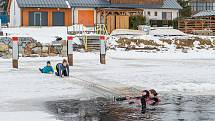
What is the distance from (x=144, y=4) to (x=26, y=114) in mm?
51023

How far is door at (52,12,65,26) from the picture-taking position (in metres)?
59.5

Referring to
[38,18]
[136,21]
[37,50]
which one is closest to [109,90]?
[37,50]

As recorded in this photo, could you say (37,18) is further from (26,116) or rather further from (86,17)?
(26,116)

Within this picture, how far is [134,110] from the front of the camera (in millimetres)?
14539

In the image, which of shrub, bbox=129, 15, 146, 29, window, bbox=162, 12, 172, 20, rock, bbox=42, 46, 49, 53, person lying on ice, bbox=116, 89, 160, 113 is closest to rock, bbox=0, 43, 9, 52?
rock, bbox=42, 46, 49, 53

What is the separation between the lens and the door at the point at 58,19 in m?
59.5

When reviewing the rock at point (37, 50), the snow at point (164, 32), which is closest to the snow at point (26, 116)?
the rock at point (37, 50)

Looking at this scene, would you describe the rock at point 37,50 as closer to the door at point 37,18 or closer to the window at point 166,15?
the door at point 37,18

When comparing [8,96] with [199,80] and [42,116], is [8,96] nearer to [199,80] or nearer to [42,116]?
[42,116]

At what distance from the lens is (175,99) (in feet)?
54.7

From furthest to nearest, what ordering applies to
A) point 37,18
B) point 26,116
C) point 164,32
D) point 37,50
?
point 37,18 → point 164,32 → point 37,50 → point 26,116

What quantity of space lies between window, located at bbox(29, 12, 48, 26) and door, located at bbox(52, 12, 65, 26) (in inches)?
36.7

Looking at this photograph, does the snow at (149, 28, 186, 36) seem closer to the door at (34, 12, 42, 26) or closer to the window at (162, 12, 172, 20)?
the window at (162, 12, 172, 20)

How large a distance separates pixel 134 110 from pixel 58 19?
4594cm
